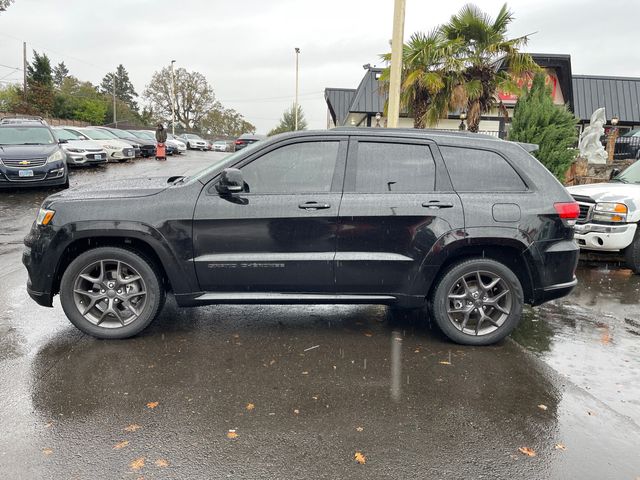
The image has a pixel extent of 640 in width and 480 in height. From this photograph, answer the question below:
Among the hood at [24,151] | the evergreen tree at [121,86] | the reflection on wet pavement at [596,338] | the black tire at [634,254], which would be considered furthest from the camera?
the evergreen tree at [121,86]

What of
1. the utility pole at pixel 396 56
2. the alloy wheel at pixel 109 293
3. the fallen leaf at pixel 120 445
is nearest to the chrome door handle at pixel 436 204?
the alloy wheel at pixel 109 293

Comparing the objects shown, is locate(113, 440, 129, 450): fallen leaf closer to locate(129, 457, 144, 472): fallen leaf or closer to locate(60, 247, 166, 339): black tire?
locate(129, 457, 144, 472): fallen leaf

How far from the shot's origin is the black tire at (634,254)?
737 cm

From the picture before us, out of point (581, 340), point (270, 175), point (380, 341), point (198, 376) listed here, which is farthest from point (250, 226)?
point (581, 340)

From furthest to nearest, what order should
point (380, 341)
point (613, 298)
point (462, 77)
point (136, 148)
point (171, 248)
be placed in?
point (136, 148)
point (462, 77)
point (613, 298)
point (380, 341)
point (171, 248)

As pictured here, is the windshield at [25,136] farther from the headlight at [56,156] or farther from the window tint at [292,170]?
the window tint at [292,170]

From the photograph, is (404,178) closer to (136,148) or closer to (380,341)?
(380,341)

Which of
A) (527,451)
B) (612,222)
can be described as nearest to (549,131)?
(612,222)

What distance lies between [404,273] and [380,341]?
691 mm

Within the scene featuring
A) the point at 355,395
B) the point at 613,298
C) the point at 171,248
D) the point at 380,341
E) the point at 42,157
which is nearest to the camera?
the point at 355,395

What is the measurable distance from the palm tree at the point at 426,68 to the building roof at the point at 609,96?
1485 cm

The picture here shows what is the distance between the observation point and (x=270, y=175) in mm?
4406

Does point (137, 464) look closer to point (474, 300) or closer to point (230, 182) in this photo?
point (230, 182)

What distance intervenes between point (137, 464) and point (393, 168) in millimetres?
3015
